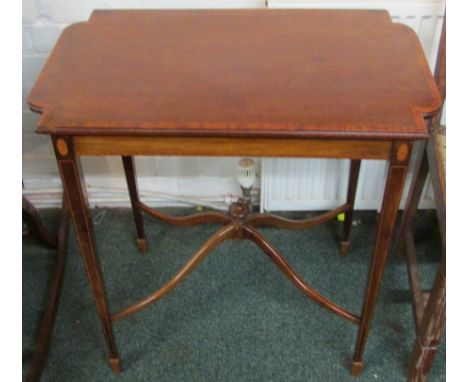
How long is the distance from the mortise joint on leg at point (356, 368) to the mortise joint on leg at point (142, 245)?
0.61 m

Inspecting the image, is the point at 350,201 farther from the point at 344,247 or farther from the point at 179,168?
the point at 179,168

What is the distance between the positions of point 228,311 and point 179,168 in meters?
0.43

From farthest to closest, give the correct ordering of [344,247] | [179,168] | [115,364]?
[179,168] < [344,247] < [115,364]

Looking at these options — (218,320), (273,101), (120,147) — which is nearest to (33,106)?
(120,147)

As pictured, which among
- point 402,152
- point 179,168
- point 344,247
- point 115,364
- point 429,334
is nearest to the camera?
point 402,152

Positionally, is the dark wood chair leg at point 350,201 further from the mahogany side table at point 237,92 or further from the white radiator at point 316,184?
the mahogany side table at point 237,92

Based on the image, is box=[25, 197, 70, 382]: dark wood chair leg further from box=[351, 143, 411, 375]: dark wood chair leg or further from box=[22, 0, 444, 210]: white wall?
box=[351, 143, 411, 375]: dark wood chair leg

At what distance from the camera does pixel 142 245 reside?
1.51 m

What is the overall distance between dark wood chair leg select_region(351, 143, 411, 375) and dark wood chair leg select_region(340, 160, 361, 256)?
13.4 inches

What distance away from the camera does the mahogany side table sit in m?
0.84

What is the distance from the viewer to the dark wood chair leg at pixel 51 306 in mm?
1229

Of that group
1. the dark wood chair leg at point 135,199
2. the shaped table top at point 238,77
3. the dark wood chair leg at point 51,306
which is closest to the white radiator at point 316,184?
the dark wood chair leg at point 135,199

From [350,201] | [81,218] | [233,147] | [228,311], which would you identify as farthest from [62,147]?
[350,201]
